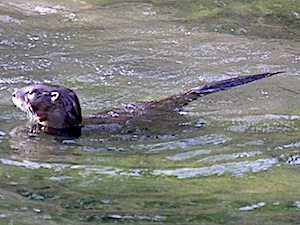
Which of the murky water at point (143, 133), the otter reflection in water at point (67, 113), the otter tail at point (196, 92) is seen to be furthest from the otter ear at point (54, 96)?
the otter tail at point (196, 92)

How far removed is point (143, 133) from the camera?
495 centimetres

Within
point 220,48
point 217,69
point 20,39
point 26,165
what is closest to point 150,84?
point 217,69

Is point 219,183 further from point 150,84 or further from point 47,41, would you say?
point 47,41

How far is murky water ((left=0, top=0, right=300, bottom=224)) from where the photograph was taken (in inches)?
123

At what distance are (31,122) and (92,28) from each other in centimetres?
335

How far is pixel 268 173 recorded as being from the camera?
3.80m

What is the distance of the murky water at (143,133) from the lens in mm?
3125

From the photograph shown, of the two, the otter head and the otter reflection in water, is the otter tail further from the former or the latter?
the otter head

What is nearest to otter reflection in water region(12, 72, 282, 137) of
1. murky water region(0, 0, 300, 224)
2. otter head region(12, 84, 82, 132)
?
otter head region(12, 84, 82, 132)

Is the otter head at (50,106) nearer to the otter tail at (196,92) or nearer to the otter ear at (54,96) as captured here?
the otter ear at (54,96)

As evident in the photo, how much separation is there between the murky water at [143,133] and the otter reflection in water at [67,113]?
11 cm

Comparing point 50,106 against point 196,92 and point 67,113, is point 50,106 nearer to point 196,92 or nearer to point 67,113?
point 67,113

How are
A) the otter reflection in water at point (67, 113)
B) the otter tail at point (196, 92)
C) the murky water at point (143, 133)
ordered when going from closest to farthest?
1. the murky water at point (143, 133)
2. the otter reflection in water at point (67, 113)
3. the otter tail at point (196, 92)

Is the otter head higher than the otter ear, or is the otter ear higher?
the otter ear
